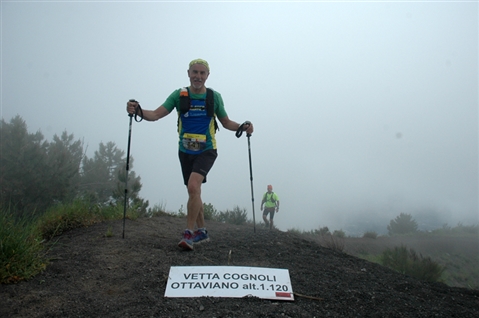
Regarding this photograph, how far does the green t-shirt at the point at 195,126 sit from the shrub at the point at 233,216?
8.99 meters

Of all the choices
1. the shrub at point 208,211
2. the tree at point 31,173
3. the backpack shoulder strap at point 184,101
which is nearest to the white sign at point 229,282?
the backpack shoulder strap at point 184,101

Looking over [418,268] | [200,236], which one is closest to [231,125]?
[200,236]

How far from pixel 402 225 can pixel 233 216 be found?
54.2 ft

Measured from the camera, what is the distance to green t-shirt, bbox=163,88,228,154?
475 cm

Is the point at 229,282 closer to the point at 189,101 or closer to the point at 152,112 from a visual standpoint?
the point at 189,101

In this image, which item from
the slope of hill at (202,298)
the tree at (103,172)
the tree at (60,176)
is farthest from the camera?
the tree at (103,172)

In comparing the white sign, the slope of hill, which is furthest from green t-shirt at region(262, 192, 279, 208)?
the white sign

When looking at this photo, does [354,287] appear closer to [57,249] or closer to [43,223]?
[57,249]

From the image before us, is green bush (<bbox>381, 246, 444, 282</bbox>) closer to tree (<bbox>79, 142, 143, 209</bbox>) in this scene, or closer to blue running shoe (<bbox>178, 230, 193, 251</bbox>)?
blue running shoe (<bbox>178, 230, 193, 251</bbox>)

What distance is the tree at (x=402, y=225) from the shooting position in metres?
25.1

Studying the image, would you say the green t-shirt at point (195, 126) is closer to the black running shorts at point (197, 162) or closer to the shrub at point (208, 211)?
the black running shorts at point (197, 162)

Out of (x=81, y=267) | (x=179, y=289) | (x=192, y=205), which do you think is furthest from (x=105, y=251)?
(x=179, y=289)

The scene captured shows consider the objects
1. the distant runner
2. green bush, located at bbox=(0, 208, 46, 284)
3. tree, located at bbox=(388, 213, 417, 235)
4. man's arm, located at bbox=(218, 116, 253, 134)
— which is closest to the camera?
green bush, located at bbox=(0, 208, 46, 284)

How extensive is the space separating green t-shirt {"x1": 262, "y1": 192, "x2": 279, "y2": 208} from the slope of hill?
1021 cm
